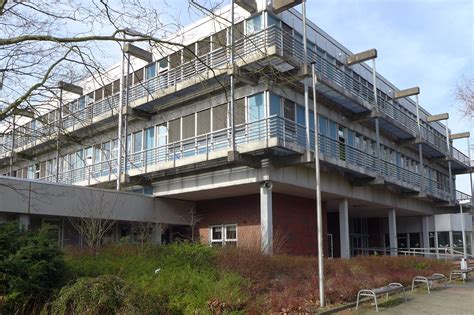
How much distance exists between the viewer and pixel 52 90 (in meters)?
10.8

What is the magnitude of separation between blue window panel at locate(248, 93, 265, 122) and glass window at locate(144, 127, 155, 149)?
7.03 m

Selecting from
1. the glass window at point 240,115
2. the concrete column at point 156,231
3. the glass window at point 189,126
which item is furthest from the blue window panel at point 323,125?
the concrete column at point 156,231

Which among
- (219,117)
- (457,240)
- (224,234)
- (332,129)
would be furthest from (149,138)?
(457,240)

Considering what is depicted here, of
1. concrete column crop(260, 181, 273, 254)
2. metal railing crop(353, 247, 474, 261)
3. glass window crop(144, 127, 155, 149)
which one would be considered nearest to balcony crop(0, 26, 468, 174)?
glass window crop(144, 127, 155, 149)

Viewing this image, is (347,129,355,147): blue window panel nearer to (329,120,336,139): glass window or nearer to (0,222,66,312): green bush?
(329,120,336,139): glass window

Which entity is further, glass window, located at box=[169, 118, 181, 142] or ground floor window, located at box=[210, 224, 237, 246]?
glass window, located at box=[169, 118, 181, 142]

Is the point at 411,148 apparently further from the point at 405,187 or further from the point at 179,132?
the point at 179,132

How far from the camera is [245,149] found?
68.2 ft

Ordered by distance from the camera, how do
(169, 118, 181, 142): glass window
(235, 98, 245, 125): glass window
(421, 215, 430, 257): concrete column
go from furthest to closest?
1. (421, 215, 430, 257): concrete column
2. (169, 118, 181, 142): glass window
3. (235, 98, 245, 125): glass window

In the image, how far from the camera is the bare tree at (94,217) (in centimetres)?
1878

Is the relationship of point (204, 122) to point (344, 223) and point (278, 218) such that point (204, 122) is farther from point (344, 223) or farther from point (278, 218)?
point (344, 223)

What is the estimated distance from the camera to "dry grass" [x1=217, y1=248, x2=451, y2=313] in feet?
39.9

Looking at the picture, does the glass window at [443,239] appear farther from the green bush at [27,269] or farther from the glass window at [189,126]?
the green bush at [27,269]

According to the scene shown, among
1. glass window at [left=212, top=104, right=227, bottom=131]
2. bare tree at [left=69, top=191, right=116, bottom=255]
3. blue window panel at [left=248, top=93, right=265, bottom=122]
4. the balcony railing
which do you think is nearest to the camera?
bare tree at [left=69, top=191, right=116, bottom=255]
